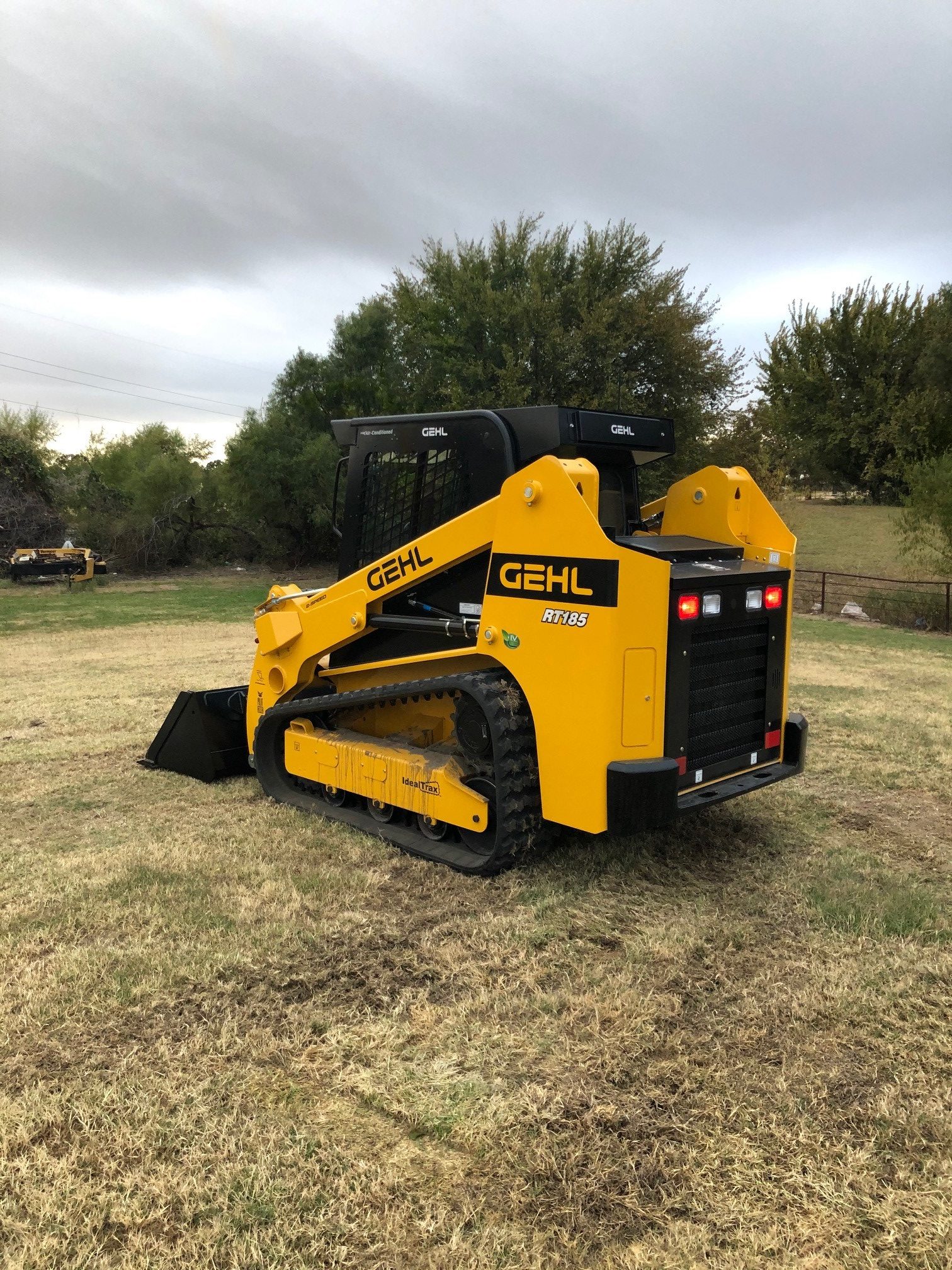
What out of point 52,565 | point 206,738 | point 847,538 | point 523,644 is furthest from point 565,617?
point 847,538

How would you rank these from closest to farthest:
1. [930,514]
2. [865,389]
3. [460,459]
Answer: [460,459], [930,514], [865,389]

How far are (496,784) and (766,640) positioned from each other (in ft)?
5.32

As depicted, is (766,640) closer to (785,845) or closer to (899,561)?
(785,845)

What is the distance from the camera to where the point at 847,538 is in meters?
31.6

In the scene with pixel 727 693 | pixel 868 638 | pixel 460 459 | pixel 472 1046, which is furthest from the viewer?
pixel 868 638

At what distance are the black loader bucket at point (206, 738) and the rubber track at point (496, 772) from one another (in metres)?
1.40

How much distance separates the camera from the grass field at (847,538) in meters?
25.5

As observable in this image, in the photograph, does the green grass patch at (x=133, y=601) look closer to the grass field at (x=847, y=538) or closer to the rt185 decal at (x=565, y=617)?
the rt185 decal at (x=565, y=617)

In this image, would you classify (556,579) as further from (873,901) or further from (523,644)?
(873,901)

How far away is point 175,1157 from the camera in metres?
2.50

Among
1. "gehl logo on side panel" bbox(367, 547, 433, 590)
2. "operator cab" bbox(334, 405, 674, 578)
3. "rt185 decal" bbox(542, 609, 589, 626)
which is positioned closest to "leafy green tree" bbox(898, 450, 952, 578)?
"operator cab" bbox(334, 405, 674, 578)

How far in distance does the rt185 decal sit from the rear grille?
57cm

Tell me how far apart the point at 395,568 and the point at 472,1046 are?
2.70 m

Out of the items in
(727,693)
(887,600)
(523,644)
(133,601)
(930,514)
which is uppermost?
(930,514)
